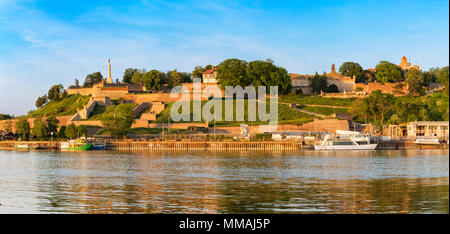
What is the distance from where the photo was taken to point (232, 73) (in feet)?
341

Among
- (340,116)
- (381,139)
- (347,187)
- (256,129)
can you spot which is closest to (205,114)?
(256,129)

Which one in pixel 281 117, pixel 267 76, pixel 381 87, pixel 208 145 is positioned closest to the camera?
pixel 208 145

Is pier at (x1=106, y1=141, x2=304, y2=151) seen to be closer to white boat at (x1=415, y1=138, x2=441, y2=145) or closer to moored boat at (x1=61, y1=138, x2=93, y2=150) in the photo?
moored boat at (x1=61, y1=138, x2=93, y2=150)

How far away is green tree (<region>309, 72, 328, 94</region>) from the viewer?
116625 mm

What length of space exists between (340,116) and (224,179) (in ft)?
195

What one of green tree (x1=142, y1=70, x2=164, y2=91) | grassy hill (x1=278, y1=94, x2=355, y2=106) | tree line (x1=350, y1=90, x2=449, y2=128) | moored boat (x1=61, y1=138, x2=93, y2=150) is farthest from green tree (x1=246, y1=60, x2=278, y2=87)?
moored boat (x1=61, y1=138, x2=93, y2=150)

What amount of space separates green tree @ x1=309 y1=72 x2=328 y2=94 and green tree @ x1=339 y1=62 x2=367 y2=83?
11959mm

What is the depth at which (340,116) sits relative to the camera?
90.6m

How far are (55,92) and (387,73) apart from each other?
7434 centimetres

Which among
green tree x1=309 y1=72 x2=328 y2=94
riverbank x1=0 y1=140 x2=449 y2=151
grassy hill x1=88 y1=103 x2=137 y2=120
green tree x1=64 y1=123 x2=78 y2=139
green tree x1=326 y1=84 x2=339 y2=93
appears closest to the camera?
riverbank x1=0 y1=140 x2=449 y2=151

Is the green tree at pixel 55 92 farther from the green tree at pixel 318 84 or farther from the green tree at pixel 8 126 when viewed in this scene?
the green tree at pixel 318 84

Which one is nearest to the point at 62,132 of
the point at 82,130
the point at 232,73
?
the point at 82,130

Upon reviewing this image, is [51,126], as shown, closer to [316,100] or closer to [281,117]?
[281,117]
